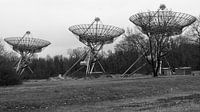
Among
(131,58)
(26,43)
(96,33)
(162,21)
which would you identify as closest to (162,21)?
(162,21)

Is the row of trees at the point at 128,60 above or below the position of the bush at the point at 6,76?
above

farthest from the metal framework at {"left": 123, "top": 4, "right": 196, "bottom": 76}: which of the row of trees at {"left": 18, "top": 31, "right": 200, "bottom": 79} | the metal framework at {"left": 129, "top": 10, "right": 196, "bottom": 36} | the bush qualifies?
the row of trees at {"left": 18, "top": 31, "right": 200, "bottom": 79}

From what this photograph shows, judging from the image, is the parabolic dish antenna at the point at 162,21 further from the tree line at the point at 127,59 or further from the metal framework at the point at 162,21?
the tree line at the point at 127,59

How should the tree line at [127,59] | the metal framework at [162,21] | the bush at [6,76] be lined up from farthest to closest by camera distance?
the tree line at [127,59] → the metal framework at [162,21] → the bush at [6,76]

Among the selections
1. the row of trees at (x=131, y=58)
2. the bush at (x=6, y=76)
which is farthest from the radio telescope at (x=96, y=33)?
the bush at (x=6, y=76)

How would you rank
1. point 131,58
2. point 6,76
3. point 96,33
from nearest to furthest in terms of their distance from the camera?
point 6,76 < point 96,33 < point 131,58

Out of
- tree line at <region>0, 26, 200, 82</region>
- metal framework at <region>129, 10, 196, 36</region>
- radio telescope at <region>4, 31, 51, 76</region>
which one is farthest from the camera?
tree line at <region>0, 26, 200, 82</region>

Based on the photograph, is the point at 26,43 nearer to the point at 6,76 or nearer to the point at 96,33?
the point at 96,33

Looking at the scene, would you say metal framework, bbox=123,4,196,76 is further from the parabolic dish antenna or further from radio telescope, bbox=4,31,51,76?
radio telescope, bbox=4,31,51,76

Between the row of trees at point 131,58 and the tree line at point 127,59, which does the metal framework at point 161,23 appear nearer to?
the row of trees at point 131,58

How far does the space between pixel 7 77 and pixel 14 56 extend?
89.7 metres

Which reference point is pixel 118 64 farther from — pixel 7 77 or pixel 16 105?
pixel 16 105

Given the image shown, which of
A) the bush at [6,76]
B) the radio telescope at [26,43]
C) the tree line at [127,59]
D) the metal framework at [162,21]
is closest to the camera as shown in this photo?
the bush at [6,76]

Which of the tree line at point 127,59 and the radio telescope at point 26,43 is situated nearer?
the radio telescope at point 26,43
